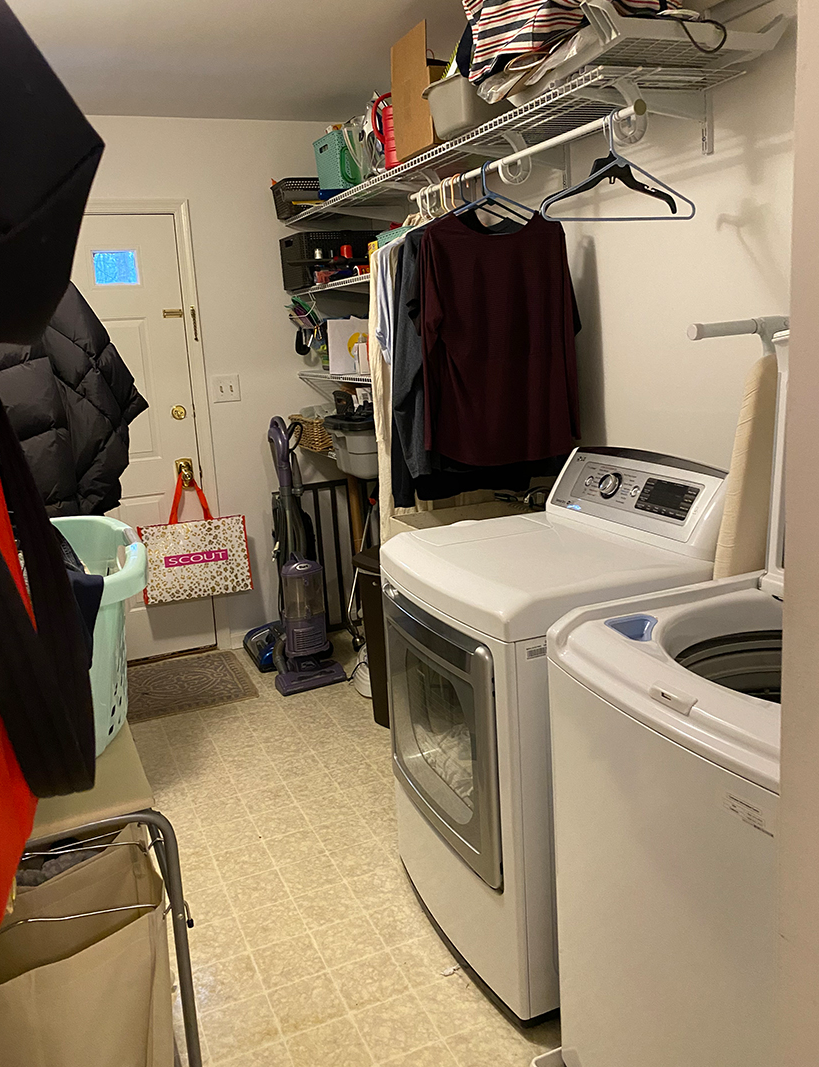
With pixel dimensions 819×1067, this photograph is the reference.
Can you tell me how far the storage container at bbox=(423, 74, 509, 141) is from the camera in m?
2.42

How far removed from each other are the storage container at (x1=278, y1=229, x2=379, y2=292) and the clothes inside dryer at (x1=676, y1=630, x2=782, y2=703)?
2.69 meters

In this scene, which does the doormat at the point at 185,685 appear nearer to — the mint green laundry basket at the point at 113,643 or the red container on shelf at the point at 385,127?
the mint green laundry basket at the point at 113,643

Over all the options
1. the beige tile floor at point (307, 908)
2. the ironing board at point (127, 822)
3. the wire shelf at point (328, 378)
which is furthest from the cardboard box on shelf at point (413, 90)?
the ironing board at point (127, 822)

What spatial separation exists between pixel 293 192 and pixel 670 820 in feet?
10.8

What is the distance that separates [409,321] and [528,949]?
5.42 feet

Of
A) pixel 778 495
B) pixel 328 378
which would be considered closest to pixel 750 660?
pixel 778 495

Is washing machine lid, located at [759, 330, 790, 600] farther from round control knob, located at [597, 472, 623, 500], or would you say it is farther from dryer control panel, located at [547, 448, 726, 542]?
round control knob, located at [597, 472, 623, 500]

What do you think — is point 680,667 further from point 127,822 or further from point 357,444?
point 357,444

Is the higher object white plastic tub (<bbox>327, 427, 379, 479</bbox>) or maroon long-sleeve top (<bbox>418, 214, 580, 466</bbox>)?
maroon long-sleeve top (<bbox>418, 214, 580, 466</bbox>)

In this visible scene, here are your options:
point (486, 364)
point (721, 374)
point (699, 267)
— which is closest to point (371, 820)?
point (486, 364)

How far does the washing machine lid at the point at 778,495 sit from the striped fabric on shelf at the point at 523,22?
0.76m

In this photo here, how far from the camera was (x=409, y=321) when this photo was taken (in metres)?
2.57

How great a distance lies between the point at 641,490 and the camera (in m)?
2.09

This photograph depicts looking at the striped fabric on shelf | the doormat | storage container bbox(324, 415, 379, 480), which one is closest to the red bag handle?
the doormat
